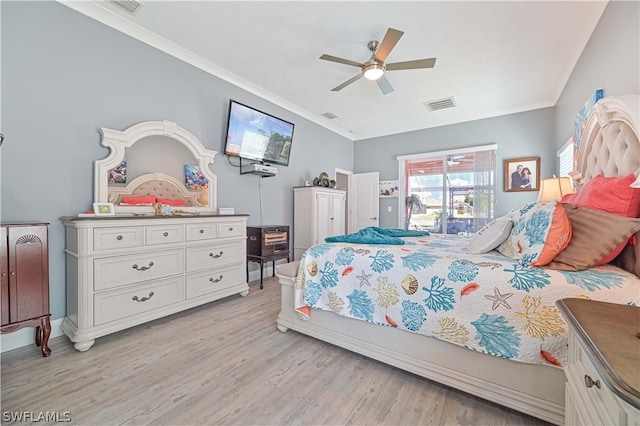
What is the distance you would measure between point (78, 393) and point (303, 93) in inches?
159

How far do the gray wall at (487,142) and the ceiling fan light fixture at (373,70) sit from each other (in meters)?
3.05

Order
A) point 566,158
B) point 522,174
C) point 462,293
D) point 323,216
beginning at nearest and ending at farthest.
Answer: point 462,293, point 566,158, point 522,174, point 323,216

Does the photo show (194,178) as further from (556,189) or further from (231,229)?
(556,189)

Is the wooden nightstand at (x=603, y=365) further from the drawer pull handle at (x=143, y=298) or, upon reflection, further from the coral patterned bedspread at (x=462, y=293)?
the drawer pull handle at (x=143, y=298)

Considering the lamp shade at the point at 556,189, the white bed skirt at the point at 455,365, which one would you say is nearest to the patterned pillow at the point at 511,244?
the white bed skirt at the point at 455,365

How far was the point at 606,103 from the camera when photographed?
6.18 ft

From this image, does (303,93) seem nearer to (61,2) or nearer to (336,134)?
(336,134)

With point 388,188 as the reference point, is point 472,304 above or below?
below

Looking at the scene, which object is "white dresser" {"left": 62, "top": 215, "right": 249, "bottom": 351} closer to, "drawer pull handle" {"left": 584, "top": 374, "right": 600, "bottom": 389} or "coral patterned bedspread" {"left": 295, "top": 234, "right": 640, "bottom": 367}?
"coral patterned bedspread" {"left": 295, "top": 234, "right": 640, "bottom": 367}

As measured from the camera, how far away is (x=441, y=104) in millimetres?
4402

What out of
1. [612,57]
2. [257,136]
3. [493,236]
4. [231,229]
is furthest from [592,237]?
[257,136]

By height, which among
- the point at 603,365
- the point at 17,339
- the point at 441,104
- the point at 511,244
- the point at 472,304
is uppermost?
the point at 441,104

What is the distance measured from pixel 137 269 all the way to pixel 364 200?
4.81 meters

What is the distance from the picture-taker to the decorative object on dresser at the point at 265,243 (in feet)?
11.7
